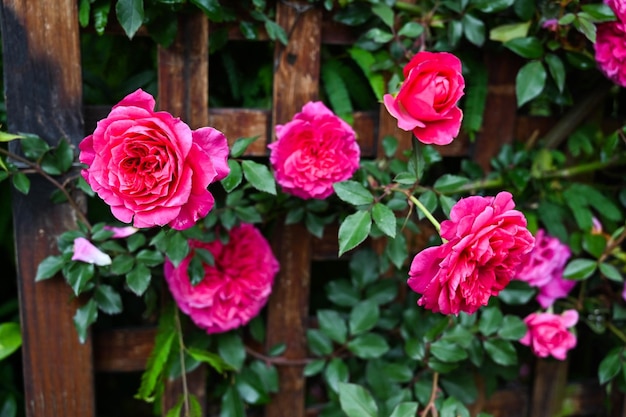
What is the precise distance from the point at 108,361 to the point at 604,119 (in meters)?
1.23

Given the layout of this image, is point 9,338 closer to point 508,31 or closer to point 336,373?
point 336,373

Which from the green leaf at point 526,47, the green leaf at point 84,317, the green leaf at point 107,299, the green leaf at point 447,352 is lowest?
the green leaf at point 447,352

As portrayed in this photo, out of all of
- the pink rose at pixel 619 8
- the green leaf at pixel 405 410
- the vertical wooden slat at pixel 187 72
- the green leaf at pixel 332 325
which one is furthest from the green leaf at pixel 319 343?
the pink rose at pixel 619 8

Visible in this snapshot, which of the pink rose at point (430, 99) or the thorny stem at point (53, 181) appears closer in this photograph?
the pink rose at point (430, 99)

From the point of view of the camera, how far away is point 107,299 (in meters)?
1.32

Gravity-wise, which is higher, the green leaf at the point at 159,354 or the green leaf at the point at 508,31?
the green leaf at the point at 508,31

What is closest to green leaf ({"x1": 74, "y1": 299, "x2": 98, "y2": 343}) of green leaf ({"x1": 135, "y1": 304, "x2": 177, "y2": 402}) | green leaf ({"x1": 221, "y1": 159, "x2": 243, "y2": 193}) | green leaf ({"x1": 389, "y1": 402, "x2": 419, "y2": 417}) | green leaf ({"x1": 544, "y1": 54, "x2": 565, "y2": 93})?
green leaf ({"x1": 135, "y1": 304, "x2": 177, "y2": 402})

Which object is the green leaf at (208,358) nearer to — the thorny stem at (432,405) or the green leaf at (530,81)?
the thorny stem at (432,405)

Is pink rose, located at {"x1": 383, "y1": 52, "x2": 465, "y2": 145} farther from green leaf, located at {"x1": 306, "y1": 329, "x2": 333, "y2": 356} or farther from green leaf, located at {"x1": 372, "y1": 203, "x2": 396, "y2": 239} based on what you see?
green leaf, located at {"x1": 306, "y1": 329, "x2": 333, "y2": 356}

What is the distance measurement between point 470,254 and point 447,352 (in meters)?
0.48

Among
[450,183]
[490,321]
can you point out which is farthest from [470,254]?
[490,321]

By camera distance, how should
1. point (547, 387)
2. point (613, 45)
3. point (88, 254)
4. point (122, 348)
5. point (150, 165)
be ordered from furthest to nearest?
point (547, 387) → point (122, 348) → point (613, 45) → point (88, 254) → point (150, 165)

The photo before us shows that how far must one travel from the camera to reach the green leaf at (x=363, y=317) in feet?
4.98

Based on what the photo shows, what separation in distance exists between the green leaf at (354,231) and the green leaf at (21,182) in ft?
1.82
